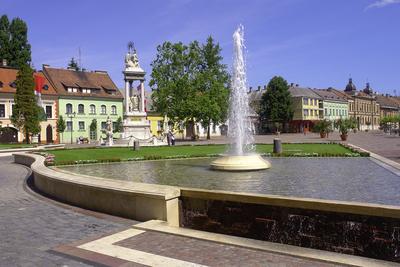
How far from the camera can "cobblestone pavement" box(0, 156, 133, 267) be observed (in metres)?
6.04

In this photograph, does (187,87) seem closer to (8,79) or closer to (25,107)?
(25,107)

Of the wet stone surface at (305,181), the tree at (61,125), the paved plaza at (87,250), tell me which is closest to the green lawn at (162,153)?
the wet stone surface at (305,181)

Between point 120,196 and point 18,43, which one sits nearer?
point 120,196

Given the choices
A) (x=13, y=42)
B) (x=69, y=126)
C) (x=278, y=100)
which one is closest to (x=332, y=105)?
(x=278, y=100)

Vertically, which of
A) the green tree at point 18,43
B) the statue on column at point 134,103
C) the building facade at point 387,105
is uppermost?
the green tree at point 18,43

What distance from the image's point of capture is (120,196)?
864cm

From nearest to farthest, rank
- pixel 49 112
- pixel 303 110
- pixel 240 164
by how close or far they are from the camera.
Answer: pixel 240 164 → pixel 49 112 → pixel 303 110

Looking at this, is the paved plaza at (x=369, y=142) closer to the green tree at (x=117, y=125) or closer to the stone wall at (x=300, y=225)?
the stone wall at (x=300, y=225)

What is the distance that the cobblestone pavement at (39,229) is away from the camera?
19.8 feet

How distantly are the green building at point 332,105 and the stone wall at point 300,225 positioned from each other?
10987cm

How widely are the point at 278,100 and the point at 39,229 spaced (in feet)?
284

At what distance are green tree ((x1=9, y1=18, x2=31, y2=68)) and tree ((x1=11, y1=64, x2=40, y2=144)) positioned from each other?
1801 centimetres

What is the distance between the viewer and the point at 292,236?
701cm

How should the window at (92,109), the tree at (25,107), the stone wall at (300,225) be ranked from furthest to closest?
1. the window at (92,109)
2. the tree at (25,107)
3. the stone wall at (300,225)
